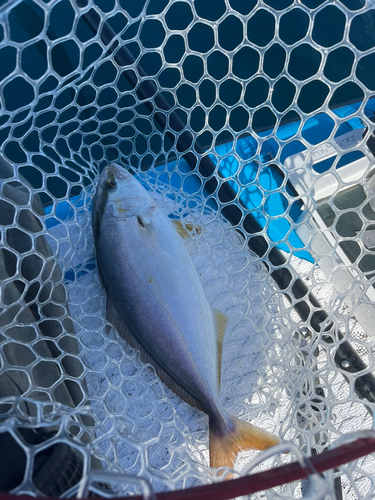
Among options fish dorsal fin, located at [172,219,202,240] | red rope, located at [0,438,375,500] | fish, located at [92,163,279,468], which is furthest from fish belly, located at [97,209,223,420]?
red rope, located at [0,438,375,500]

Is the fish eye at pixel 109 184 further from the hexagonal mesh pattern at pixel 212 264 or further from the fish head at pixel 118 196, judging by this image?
the hexagonal mesh pattern at pixel 212 264

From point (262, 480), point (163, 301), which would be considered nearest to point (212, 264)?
point (163, 301)

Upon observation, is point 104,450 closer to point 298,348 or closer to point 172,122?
point 298,348

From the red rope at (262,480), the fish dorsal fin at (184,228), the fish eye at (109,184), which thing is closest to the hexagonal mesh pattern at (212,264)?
the fish dorsal fin at (184,228)

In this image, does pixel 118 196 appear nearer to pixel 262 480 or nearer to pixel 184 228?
pixel 184 228

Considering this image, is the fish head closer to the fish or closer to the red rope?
the fish

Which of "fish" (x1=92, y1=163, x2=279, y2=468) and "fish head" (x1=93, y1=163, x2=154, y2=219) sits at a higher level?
"fish head" (x1=93, y1=163, x2=154, y2=219)
